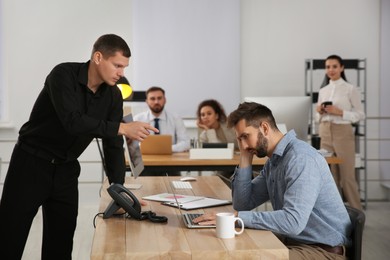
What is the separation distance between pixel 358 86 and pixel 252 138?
4941mm

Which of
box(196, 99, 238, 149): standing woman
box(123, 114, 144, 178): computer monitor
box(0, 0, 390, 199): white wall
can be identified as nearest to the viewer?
box(123, 114, 144, 178): computer monitor

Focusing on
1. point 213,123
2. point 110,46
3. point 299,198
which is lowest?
point 299,198

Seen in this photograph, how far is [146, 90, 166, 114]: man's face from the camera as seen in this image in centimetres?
595

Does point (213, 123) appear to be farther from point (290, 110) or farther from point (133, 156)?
point (133, 156)

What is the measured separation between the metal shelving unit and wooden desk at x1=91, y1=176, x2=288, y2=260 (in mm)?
4548

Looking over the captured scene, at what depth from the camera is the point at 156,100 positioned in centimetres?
596

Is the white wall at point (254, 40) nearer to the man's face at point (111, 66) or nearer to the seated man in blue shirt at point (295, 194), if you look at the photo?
the man's face at point (111, 66)

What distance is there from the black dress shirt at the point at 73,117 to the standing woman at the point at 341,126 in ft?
12.2

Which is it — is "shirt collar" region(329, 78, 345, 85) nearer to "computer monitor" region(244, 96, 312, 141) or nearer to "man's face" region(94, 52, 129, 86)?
"computer monitor" region(244, 96, 312, 141)

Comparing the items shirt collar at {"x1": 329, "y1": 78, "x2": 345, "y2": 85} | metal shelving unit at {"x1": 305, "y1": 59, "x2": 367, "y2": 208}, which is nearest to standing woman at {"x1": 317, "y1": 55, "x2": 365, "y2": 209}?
shirt collar at {"x1": 329, "y1": 78, "x2": 345, "y2": 85}

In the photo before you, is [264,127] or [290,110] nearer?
[264,127]

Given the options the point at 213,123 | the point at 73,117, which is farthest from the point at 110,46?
the point at 213,123

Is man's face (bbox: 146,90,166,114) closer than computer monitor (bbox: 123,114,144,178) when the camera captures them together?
No

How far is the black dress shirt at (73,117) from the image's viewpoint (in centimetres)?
261
